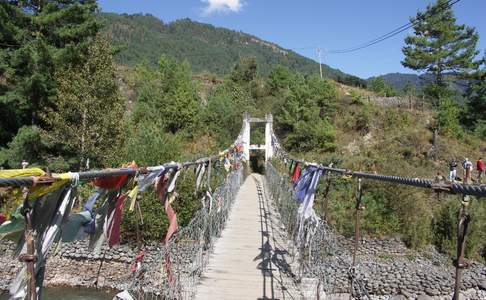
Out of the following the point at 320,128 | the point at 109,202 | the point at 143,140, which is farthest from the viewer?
the point at 320,128

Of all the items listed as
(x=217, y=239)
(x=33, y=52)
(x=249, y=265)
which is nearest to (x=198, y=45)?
(x=33, y=52)

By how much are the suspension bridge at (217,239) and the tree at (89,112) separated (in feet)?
19.3

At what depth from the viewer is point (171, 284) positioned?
313cm

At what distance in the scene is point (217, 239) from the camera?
5789mm

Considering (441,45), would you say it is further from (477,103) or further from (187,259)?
(187,259)

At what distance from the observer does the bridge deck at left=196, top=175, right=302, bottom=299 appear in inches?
151

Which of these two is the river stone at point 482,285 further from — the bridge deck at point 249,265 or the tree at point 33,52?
the tree at point 33,52

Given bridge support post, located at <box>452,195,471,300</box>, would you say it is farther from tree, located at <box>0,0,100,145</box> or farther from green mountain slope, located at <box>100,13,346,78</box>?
green mountain slope, located at <box>100,13,346,78</box>

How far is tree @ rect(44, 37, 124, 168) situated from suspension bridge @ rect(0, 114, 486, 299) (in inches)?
232

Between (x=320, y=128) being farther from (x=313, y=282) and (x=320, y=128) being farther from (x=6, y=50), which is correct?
(x=313, y=282)

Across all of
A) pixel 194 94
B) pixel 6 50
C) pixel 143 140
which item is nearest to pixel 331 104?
pixel 194 94

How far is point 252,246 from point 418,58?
71.2ft

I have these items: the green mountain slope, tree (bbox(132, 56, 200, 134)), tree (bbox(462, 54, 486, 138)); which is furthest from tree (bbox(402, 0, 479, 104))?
the green mountain slope

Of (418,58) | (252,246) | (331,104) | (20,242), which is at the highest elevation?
(418,58)
